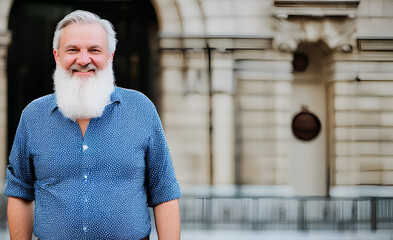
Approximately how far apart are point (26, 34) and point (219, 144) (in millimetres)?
3708

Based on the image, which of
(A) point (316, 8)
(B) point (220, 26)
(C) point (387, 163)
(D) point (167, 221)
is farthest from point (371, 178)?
(D) point (167, 221)

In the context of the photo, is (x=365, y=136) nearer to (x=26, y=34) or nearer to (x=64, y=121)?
(x=26, y=34)

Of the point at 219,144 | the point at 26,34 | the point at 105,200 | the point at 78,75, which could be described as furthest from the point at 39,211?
the point at 26,34

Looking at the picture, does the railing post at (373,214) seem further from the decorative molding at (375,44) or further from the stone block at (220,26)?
the stone block at (220,26)

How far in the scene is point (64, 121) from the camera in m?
2.35

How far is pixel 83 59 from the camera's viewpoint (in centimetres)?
231

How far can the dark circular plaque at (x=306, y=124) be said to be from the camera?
10.3m

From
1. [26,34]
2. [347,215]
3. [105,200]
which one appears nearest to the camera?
[105,200]

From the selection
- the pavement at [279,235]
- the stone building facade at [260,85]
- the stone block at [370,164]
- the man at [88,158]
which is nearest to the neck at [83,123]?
the man at [88,158]

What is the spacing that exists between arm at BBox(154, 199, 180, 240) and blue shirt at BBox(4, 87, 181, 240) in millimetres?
32

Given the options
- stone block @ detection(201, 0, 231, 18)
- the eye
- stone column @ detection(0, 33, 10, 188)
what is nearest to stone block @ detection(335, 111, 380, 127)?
stone block @ detection(201, 0, 231, 18)

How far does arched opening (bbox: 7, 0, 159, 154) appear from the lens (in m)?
9.89

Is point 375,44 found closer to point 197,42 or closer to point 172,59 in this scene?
point 197,42

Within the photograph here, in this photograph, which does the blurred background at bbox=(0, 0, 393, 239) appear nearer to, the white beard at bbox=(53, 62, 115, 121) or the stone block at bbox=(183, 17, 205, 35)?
the stone block at bbox=(183, 17, 205, 35)
